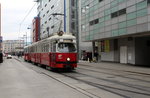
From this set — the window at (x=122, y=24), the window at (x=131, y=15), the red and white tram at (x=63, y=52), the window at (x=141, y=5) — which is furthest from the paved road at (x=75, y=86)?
the window at (x=122, y=24)

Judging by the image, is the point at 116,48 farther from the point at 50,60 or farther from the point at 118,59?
the point at 50,60

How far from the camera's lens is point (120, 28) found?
35.7 meters

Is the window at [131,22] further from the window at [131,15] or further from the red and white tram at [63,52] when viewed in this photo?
the red and white tram at [63,52]

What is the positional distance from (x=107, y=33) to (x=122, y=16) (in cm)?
549

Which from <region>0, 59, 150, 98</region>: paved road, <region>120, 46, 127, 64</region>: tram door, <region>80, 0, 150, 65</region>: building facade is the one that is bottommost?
<region>0, 59, 150, 98</region>: paved road

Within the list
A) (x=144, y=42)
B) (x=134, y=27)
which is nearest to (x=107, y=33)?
(x=144, y=42)

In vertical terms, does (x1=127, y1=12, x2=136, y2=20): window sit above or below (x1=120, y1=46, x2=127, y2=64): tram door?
above

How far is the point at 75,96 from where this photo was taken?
34.4 feet

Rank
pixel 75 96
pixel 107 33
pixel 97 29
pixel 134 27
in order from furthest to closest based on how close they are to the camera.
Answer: pixel 97 29 → pixel 107 33 → pixel 134 27 → pixel 75 96

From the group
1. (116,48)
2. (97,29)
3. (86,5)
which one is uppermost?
(86,5)

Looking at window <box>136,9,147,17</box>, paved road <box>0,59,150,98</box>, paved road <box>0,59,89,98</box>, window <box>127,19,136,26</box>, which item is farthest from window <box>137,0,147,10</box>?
paved road <box>0,59,89,98</box>

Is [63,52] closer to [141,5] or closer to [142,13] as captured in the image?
[142,13]

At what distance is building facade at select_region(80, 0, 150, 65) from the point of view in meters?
30.8

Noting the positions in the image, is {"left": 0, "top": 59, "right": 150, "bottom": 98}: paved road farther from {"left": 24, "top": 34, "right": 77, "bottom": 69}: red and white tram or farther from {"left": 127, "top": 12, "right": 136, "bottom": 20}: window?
{"left": 127, "top": 12, "right": 136, "bottom": 20}: window
